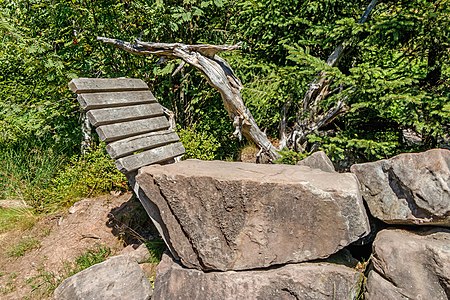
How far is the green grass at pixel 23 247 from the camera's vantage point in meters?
3.79

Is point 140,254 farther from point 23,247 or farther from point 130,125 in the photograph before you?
point 23,247

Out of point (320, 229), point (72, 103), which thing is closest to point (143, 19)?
point (72, 103)

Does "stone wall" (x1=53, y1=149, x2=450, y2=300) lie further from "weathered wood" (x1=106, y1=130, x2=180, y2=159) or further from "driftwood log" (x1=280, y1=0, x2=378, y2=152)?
"driftwood log" (x1=280, y1=0, x2=378, y2=152)

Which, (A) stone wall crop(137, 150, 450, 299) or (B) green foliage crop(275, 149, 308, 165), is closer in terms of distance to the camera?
(A) stone wall crop(137, 150, 450, 299)

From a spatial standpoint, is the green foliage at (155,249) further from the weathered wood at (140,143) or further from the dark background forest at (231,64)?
the dark background forest at (231,64)

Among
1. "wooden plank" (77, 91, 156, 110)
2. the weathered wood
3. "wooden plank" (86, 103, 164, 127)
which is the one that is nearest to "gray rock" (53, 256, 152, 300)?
the weathered wood

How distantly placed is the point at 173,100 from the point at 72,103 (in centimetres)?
137

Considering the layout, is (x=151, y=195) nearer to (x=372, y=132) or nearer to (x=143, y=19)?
(x=372, y=132)

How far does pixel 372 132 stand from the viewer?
398 centimetres

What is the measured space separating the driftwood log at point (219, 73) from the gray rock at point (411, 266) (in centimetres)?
194

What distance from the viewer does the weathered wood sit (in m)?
2.97

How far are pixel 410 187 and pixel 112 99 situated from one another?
2376mm

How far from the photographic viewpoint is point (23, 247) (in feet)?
12.6

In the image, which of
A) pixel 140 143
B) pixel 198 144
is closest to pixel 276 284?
pixel 140 143
